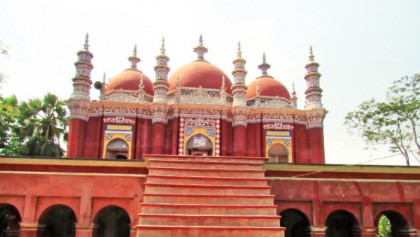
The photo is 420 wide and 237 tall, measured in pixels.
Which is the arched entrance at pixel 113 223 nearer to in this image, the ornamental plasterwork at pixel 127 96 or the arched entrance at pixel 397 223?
the ornamental plasterwork at pixel 127 96

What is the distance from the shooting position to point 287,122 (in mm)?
21828

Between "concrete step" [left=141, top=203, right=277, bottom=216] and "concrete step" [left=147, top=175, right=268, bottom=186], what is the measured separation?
127 centimetres

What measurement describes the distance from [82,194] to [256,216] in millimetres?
5503

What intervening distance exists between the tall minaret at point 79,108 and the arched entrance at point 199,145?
5528mm

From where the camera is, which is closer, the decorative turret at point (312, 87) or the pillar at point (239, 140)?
the pillar at point (239, 140)

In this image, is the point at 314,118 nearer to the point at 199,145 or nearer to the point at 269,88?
the point at 269,88

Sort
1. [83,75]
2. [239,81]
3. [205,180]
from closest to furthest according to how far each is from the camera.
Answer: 1. [205,180]
2. [83,75]
3. [239,81]

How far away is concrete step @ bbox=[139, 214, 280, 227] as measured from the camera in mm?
10617

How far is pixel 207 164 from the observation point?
13.5 m

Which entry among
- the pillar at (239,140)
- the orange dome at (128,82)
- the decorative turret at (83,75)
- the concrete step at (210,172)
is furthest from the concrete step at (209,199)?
the orange dome at (128,82)

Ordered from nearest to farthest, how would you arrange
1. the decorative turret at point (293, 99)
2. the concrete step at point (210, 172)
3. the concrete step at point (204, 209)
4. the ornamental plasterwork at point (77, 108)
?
the concrete step at point (204, 209) → the concrete step at point (210, 172) → the ornamental plasterwork at point (77, 108) → the decorative turret at point (293, 99)

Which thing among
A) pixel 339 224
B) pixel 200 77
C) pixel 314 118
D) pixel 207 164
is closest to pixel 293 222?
pixel 339 224

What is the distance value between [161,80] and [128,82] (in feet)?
8.15

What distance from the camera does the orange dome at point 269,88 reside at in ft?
78.2
